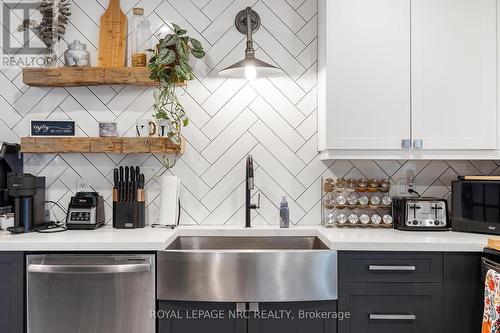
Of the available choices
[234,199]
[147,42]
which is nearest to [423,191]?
[234,199]

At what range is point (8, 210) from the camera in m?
2.44

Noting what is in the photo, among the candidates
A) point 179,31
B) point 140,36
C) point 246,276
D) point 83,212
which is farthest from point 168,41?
point 246,276

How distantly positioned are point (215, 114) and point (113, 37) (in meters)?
0.81

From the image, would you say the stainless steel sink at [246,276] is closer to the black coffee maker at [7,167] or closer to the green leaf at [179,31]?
the black coffee maker at [7,167]

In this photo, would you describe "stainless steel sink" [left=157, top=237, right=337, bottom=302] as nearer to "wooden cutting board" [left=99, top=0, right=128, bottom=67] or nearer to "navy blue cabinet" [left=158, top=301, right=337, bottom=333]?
"navy blue cabinet" [left=158, top=301, right=337, bottom=333]

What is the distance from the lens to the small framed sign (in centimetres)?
259

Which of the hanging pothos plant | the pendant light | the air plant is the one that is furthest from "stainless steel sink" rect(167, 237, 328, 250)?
the air plant

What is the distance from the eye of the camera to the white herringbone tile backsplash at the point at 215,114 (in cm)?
263

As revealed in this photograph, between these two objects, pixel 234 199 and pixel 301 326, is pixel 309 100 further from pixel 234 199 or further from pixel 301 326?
pixel 301 326

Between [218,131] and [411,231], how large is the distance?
1.32 metres

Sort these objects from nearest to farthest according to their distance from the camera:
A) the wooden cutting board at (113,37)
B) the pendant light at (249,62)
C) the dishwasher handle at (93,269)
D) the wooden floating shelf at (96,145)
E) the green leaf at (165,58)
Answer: the dishwasher handle at (93,269) < the pendant light at (249,62) < the green leaf at (165,58) < the wooden floating shelf at (96,145) < the wooden cutting board at (113,37)

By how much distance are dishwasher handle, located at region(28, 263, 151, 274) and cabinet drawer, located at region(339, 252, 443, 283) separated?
0.96 meters

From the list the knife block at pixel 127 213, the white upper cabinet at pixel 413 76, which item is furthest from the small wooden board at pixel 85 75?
the white upper cabinet at pixel 413 76

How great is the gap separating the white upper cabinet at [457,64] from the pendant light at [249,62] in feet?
2.66
